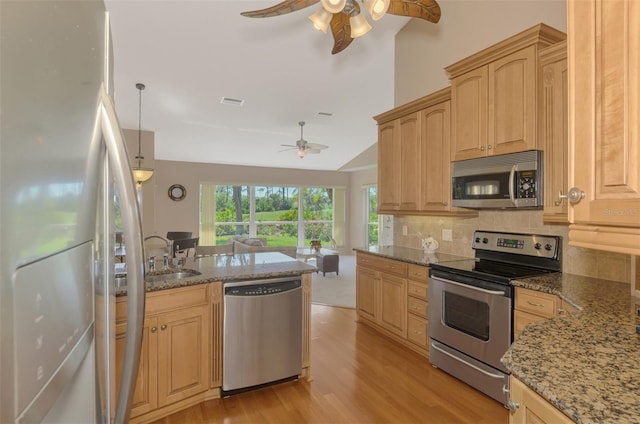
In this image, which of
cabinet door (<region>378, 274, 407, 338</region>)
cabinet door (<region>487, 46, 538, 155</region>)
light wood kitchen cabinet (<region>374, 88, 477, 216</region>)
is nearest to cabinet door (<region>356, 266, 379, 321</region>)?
cabinet door (<region>378, 274, 407, 338</region>)

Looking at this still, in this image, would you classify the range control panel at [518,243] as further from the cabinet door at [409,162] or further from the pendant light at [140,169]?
the pendant light at [140,169]

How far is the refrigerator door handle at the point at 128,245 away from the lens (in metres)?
0.64

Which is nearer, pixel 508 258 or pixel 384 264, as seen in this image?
pixel 508 258

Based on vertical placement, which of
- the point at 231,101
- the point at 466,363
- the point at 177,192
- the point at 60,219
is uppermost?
the point at 231,101

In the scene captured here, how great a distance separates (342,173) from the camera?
10.2 meters

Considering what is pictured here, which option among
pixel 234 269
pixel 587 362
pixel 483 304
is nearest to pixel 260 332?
pixel 234 269

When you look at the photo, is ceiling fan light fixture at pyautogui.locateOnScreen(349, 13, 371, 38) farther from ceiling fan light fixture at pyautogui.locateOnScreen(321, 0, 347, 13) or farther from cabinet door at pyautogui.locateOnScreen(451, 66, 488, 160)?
cabinet door at pyautogui.locateOnScreen(451, 66, 488, 160)

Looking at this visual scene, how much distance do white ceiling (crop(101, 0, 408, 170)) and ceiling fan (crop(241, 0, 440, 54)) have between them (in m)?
1.14

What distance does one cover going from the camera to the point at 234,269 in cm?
257

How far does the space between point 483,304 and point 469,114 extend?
5.16 ft

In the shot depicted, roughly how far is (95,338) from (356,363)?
2.76 meters

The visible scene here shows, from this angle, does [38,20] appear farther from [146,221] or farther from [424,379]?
[146,221]

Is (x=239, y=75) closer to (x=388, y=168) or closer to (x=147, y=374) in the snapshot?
(x=388, y=168)

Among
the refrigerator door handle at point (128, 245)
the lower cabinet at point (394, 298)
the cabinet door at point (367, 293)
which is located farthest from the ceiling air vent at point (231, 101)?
the refrigerator door handle at point (128, 245)
